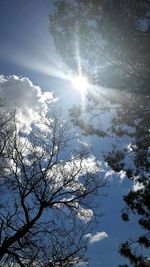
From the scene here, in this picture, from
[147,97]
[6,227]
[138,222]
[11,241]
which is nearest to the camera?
[11,241]

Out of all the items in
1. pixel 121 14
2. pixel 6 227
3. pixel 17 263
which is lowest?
pixel 17 263

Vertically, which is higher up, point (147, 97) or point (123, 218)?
point (147, 97)

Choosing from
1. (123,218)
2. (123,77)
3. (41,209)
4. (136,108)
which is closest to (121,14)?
(123,77)

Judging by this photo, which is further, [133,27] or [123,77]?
[123,77]

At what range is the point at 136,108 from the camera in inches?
628

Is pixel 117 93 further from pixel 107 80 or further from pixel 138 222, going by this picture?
pixel 138 222

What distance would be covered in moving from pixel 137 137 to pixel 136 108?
5.97 feet

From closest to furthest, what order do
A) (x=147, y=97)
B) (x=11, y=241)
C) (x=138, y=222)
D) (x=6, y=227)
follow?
(x=11, y=241)
(x=6, y=227)
(x=147, y=97)
(x=138, y=222)

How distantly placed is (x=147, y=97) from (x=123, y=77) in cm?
128

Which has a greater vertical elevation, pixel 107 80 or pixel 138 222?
pixel 107 80

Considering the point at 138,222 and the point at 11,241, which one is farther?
the point at 138,222

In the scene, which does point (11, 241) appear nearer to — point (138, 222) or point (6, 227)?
point (6, 227)

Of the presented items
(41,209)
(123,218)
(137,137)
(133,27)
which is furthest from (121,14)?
(123,218)

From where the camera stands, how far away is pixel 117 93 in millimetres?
15930
